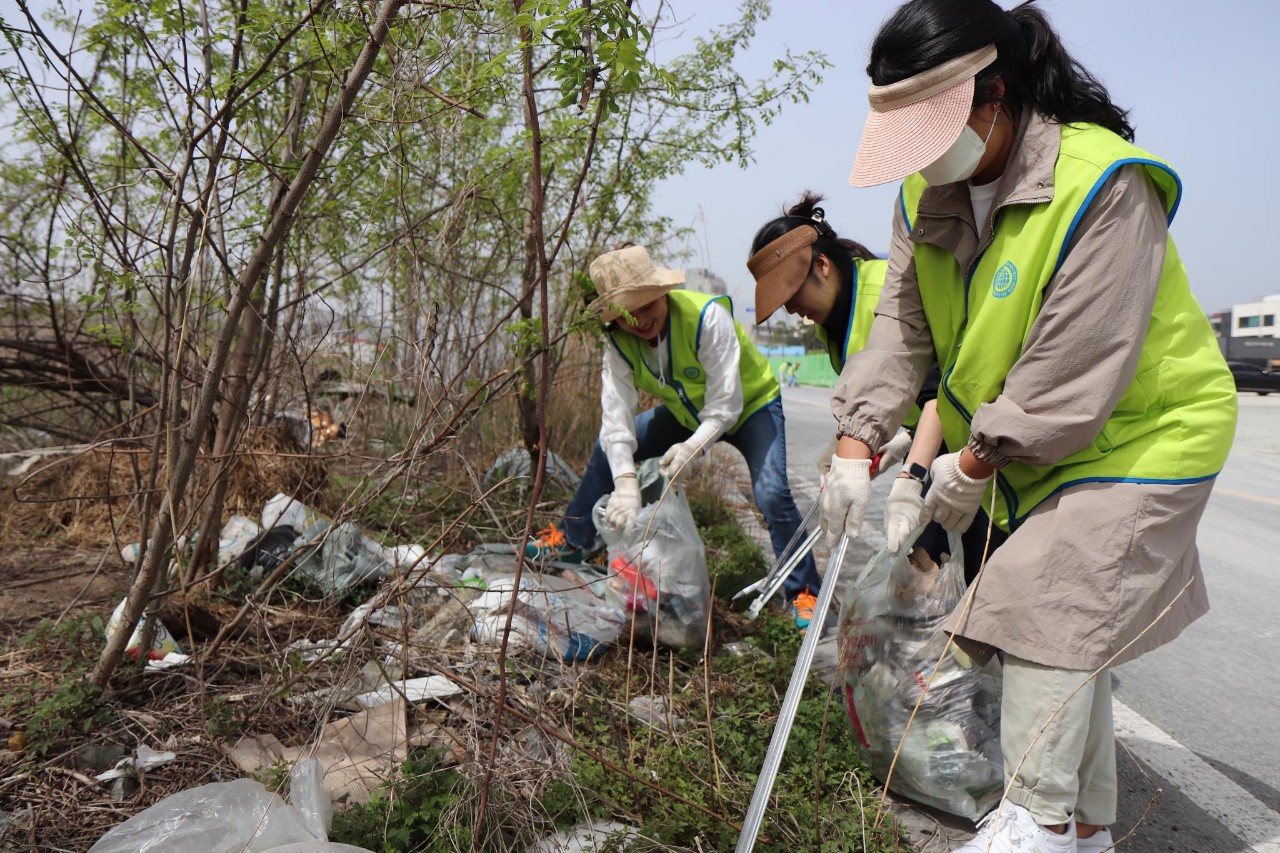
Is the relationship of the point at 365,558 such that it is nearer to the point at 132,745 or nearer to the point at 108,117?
the point at 132,745

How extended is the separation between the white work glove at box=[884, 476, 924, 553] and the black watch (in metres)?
0.08

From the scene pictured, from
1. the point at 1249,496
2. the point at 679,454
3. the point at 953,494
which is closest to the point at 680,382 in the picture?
the point at 679,454

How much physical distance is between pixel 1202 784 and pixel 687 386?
2.12 meters

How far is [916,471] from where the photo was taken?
229 centimetres

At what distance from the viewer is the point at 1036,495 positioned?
1.76 meters

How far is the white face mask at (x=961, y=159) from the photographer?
1733 millimetres

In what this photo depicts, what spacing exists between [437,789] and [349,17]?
185 centimetres

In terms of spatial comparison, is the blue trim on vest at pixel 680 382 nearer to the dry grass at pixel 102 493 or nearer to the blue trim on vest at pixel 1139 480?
the dry grass at pixel 102 493

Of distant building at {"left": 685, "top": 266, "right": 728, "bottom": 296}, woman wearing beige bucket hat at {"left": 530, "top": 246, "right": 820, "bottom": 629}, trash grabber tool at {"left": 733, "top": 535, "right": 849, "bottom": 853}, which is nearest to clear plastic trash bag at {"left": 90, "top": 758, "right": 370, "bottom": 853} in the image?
trash grabber tool at {"left": 733, "top": 535, "right": 849, "bottom": 853}

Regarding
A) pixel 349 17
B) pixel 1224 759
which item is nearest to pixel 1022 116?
pixel 349 17

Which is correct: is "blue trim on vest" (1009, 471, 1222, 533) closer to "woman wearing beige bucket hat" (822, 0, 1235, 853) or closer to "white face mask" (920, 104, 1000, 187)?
"woman wearing beige bucket hat" (822, 0, 1235, 853)

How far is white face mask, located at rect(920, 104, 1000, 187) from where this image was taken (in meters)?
1.73

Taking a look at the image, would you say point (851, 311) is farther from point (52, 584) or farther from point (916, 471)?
point (52, 584)

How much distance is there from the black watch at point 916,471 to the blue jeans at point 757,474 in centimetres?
124
